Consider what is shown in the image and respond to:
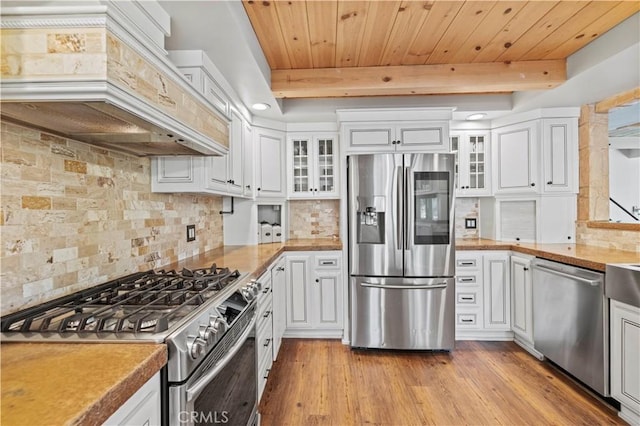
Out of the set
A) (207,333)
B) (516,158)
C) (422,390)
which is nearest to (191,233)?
(207,333)

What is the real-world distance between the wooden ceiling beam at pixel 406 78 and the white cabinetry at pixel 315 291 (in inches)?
58.8

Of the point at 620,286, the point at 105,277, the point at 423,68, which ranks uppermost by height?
the point at 423,68

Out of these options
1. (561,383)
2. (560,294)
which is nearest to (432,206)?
(560,294)

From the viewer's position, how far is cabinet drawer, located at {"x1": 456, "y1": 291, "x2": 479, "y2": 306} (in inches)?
116

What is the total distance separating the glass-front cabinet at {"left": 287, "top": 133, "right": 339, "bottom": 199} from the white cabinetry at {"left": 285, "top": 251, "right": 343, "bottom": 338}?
729 millimetres

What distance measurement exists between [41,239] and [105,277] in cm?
38

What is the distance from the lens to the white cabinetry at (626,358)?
175 centimetres

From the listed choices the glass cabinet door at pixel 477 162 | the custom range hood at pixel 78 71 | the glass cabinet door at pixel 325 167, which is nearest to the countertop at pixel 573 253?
the glass cabinet door at pixel 477 162

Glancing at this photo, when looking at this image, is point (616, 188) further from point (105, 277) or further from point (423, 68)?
point (105, 277)

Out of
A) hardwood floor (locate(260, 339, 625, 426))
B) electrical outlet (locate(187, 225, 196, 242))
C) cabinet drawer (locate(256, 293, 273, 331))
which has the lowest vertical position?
hardwood floor (locate(260, 339, 625, 426))

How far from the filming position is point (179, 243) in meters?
2.12

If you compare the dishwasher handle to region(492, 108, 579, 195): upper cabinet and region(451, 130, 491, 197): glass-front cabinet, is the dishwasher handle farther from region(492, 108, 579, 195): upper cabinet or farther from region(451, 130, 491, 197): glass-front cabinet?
region(451, 130, 491, 197): glass-front cabinet

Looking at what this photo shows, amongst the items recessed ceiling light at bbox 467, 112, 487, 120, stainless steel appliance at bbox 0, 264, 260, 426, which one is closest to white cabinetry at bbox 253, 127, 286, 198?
stainless steel appliance at bbox 0, 264, 260, 426

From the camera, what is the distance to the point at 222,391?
3.68 feet
